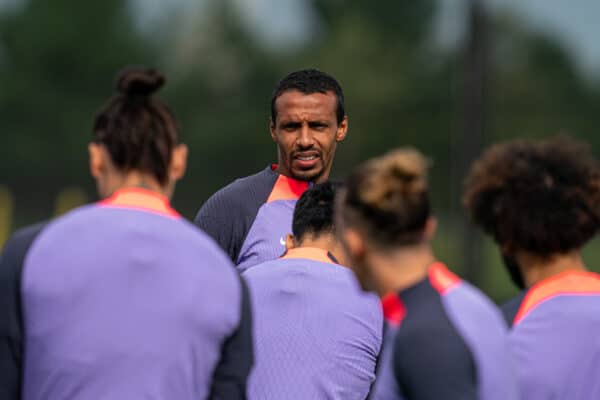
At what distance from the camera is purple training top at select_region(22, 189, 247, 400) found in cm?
300

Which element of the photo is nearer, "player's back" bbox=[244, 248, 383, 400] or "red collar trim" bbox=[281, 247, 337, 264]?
"player's back" bbox=[244, 248, 383, 400]

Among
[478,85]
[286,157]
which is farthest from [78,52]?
[286,157]

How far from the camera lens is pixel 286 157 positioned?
4.92m

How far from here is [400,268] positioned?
9.70 feet

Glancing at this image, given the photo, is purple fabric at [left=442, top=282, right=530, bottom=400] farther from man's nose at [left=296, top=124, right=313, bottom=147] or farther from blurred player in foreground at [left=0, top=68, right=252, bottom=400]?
man's nose at [left=296, top=124, right=313, bottom=147]

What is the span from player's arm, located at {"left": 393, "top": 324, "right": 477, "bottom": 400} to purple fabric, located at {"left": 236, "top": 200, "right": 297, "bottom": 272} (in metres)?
1.80

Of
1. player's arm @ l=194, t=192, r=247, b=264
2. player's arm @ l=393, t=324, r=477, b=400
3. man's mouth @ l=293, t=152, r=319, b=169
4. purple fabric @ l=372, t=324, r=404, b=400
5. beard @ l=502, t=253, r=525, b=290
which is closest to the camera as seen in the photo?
player's arm @ l=393, t=324, r=477, b=400

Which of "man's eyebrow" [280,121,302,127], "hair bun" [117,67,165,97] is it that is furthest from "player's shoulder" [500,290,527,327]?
"man's eyebrow" [280,121,302,127]

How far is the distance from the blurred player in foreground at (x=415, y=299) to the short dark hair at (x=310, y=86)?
2017mm

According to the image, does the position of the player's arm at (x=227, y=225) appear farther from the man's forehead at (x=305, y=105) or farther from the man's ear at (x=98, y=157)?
the man's ear at (x=98, y=157)

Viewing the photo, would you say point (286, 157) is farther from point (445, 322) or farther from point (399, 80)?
point (399, 80)

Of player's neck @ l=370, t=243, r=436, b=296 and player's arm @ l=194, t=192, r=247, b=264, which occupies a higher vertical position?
player's neck @ l=370, t=243, r=436, b=296

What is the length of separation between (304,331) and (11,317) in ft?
4.08

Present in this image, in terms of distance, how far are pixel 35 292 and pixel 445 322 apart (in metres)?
1.14
